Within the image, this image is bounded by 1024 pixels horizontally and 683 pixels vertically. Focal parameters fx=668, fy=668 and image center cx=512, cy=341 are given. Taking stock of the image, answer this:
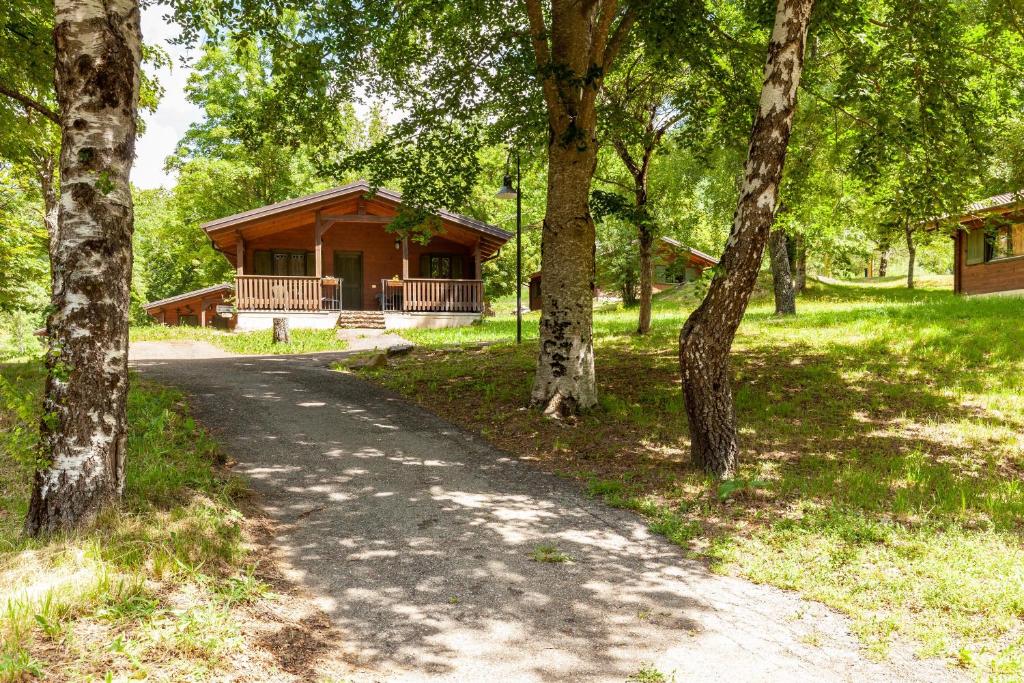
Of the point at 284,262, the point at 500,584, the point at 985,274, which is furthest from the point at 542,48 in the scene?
the point at 985,274

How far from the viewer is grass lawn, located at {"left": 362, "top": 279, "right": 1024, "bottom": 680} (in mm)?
4590

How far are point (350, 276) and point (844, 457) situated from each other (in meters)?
24.1

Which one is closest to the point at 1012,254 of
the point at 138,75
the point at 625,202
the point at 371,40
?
the point at 625,202

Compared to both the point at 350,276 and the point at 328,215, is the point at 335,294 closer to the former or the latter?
the point at 350,276

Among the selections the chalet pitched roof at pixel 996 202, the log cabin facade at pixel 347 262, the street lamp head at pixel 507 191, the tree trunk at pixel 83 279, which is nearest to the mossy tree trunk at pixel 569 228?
the chalet pitched roof at pixel 996 202

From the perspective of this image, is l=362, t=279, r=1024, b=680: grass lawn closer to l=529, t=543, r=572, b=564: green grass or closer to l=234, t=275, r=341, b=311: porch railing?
l=529, t=543, r=572, b=564: green grass

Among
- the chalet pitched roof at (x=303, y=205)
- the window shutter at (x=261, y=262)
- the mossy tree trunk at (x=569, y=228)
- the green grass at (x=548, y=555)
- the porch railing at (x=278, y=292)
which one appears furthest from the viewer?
the window shutter at (x=261, y=262)

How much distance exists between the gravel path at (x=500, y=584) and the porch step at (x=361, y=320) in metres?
16.7

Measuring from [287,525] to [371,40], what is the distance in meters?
9.03

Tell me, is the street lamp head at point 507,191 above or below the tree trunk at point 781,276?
above

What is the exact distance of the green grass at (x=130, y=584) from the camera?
10.9 ft

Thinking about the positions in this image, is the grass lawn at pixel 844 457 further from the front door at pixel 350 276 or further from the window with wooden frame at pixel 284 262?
the window with wooden frame at pixel 284 262

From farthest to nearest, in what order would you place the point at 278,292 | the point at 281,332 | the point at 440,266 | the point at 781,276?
the point at 440,266
the point at 278,292
the point at 781,276
the point at 281,332

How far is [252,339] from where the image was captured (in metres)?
21.2
